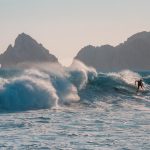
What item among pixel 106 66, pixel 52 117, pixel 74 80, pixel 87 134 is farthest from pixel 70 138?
pixel 106 66

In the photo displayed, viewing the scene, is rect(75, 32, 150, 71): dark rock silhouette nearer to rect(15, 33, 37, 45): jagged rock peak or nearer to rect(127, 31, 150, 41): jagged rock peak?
rect(127, 31, 150, 41): jagged rock peak

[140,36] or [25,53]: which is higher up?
[140,36]

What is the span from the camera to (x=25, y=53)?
422ft

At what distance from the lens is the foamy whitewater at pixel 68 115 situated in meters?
12.4

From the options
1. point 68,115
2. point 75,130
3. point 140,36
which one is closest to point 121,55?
point 140,36

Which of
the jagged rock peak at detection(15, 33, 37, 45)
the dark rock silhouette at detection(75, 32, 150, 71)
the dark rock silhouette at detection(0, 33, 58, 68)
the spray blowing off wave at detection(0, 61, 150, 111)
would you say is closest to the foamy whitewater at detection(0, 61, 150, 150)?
the spray blowing off wave at detection(0, 61, 150, 111)

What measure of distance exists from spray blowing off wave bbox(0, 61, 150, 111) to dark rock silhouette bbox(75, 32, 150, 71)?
450ft

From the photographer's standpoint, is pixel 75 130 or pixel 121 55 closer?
pixel 75 130

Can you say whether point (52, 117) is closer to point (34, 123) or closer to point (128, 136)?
point (34, 123)

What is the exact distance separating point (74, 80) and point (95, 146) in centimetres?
1906

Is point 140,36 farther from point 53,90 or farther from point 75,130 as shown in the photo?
point 75,130

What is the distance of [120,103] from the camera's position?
2352 centimetres

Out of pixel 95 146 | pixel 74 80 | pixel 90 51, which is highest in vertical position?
pixel 90 51

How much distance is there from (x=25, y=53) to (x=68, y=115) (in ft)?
368
